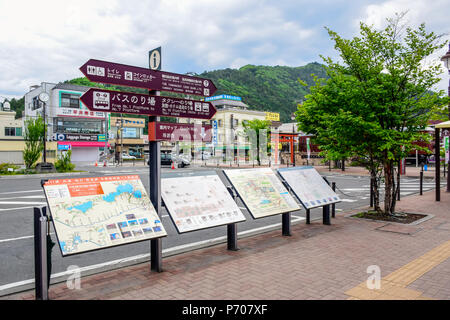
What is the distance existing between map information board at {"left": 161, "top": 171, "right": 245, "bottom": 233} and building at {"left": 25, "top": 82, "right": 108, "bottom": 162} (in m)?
42.6

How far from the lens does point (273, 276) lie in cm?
484

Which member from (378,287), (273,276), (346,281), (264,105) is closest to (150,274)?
(273,276)

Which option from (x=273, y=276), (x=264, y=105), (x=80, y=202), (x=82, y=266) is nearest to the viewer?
(x=80, y=202)

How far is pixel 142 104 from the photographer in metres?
5.23

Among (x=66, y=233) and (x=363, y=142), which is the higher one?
(x=363, y=142)

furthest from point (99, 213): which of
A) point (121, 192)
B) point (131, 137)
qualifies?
point (131, 137)

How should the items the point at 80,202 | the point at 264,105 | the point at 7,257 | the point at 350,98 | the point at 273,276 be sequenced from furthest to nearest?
the point at 264,105 < the point at 350,98 < the point at 7,257 < the point at 273,276 < the point at 80,202

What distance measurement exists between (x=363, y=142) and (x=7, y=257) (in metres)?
8.29

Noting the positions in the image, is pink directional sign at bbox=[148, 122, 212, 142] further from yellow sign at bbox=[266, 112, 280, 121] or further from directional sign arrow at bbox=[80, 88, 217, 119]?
yellow sign at bbox=[266, 112, 280, 121]

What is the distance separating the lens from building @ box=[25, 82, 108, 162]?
153ft

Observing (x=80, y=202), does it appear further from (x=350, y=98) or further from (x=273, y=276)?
(x=350, y=98)

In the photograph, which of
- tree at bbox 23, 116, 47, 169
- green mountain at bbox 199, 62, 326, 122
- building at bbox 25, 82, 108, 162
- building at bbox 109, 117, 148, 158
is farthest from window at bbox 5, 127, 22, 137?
green mountain at bbox 199, 62, 326, 122

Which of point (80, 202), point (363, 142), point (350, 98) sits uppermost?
point (350, 98)

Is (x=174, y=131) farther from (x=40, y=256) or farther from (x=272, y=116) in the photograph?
(x=272, y=116)
